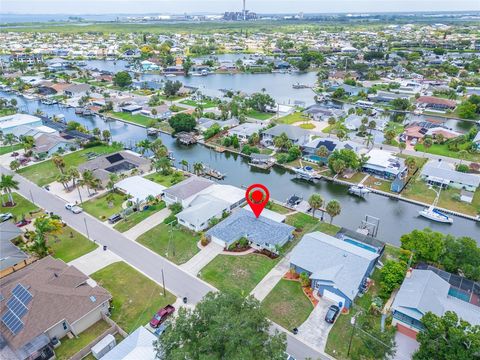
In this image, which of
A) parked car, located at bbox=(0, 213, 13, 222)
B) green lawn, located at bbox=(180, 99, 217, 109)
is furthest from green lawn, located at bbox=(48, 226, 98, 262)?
green lawn, located at bbox=(180, 99, 217, 109)

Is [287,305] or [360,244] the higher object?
[360,244]

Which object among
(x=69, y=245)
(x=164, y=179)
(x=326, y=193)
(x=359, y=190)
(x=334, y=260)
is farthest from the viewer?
(x=164, y=179)

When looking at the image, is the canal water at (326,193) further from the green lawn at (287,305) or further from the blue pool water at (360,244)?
the green lawn at (287,305)

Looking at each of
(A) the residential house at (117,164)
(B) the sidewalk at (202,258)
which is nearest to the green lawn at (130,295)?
(B) the sidewalk at (202,258)

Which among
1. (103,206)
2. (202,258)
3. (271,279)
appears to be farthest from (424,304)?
(103,206)

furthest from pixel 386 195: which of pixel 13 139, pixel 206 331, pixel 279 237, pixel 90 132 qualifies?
pixel 13 139

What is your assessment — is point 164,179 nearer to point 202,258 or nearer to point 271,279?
point 202,258

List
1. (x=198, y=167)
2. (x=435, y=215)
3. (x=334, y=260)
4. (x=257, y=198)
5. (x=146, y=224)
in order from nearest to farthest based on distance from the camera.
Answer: (x=334, y=260), (x=146, y=224), (x=435, y=215), (x=257, y=198), (x=198, y=167)
